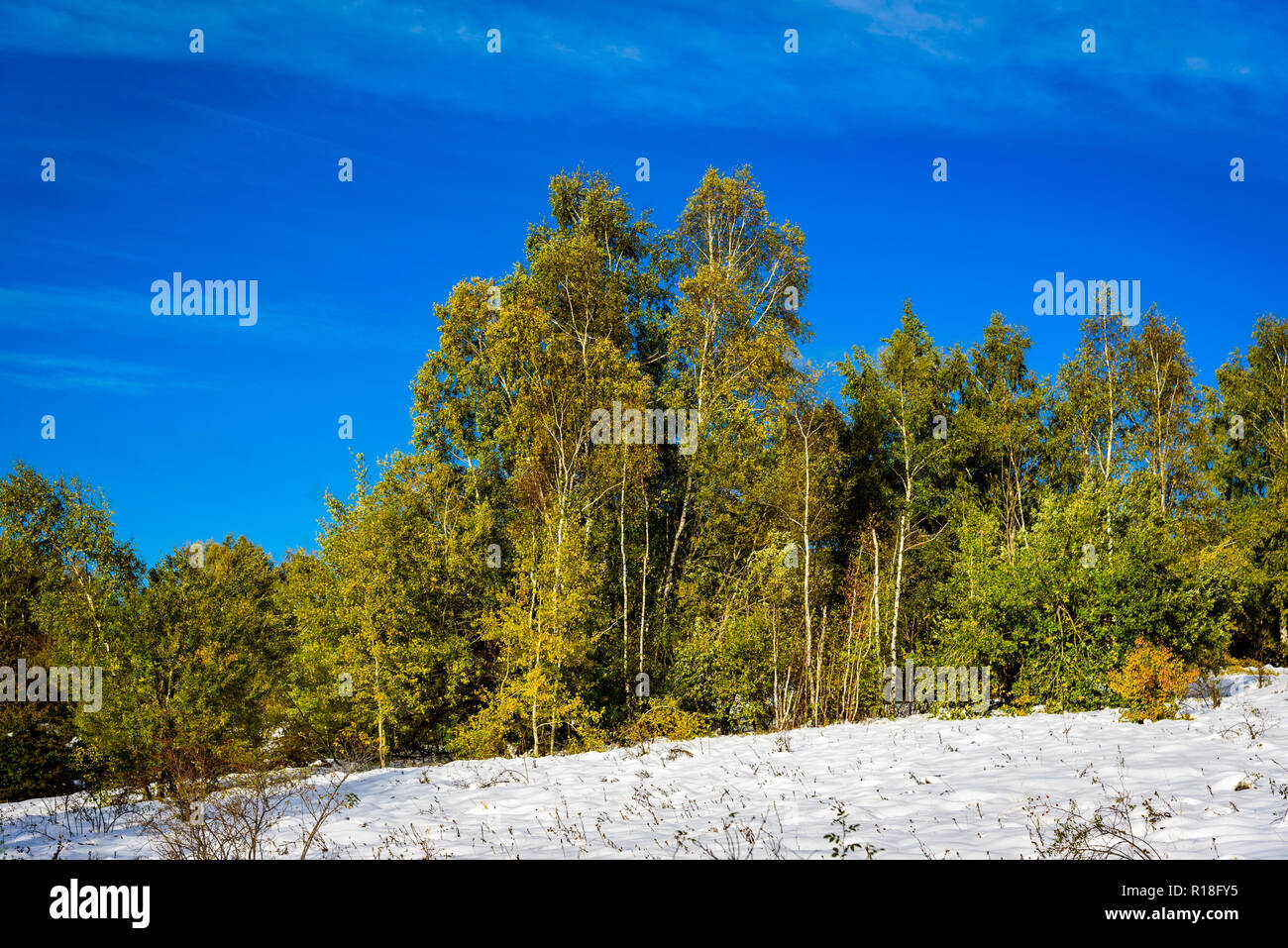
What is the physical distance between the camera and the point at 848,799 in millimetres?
10445

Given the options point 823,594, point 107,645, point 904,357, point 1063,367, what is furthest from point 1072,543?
point 107,645

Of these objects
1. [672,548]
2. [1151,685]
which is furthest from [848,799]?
[672,548]

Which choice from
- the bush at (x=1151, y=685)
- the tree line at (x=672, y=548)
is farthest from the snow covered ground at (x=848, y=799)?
the tree line at (x=672, y=548)

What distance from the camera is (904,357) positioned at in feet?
106

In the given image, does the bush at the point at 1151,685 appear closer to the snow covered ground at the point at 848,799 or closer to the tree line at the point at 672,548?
the snow covered ground at the point at 848,799

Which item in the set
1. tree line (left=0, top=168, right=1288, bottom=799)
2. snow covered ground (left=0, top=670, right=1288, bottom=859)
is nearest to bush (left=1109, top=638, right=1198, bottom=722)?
snow covered ground (left=0, top=670, right=1288, bottom=859)

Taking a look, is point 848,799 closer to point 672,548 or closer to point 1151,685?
point 1151,685

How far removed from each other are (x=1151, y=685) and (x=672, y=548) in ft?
56.4

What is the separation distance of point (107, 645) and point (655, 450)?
17.5 metres

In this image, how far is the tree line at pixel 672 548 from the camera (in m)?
21.6

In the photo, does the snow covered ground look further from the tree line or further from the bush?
the tree line

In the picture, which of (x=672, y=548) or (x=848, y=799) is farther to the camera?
(x=672, y=548)

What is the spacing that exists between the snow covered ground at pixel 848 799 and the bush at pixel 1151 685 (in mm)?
511
